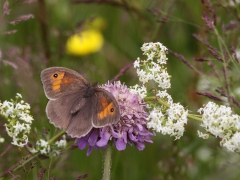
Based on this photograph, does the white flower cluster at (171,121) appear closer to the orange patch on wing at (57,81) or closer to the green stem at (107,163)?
the green stem at (107,163)

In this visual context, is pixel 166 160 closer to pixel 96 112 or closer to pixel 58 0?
pixel 96 112

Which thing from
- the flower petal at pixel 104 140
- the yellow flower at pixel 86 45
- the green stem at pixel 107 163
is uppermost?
the yellow flower at pixel 86 45

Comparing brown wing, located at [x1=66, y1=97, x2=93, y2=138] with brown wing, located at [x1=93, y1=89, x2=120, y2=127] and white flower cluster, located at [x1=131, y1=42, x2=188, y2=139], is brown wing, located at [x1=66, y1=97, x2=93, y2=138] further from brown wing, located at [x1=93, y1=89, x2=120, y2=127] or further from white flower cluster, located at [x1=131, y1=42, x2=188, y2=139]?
white flower cluster, located at [x1=131, y1=42, x2=188, y2=139]

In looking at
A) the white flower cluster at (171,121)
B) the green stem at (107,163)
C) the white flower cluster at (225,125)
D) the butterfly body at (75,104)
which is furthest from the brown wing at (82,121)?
the white flower cluster at (225,125)

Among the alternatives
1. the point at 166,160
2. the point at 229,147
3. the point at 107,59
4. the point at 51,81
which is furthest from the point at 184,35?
the point at 229,147

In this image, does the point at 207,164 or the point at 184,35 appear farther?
the point at 184,35

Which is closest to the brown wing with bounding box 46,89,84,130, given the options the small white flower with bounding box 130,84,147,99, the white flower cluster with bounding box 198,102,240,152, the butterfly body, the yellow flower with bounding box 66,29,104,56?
the butterfly body
